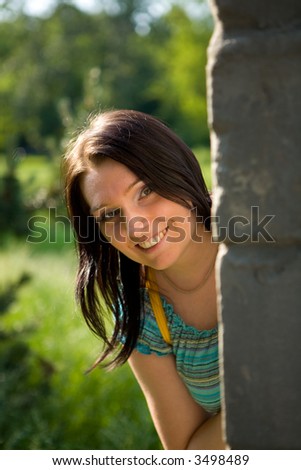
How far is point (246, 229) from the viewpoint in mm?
1109

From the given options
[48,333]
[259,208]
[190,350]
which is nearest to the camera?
[259,208]

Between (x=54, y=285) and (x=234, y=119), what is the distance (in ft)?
21.0

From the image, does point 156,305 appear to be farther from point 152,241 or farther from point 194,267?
point 152,241

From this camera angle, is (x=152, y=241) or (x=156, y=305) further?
(x=156, y=305)

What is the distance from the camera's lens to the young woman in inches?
79.8

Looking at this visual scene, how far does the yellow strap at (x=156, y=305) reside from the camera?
2277 millimetres

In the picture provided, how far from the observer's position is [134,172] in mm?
2025

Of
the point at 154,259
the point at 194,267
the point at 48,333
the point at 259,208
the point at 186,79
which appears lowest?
the point at 186,79

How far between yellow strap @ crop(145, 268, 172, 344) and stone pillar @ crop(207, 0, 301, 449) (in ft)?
3.64

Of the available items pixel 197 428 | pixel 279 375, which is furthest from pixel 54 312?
pixel 279 375

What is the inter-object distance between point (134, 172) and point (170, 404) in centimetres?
80

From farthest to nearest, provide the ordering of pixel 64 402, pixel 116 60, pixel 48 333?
1. pixel 116 60
2. pixel 48 333
3. pixel 64 402

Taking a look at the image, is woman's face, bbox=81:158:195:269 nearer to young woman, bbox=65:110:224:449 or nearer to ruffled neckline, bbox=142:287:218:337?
young woman, bbox=65:110:224:449

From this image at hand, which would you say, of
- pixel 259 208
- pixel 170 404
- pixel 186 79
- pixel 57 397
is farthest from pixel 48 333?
pixel 186 79
